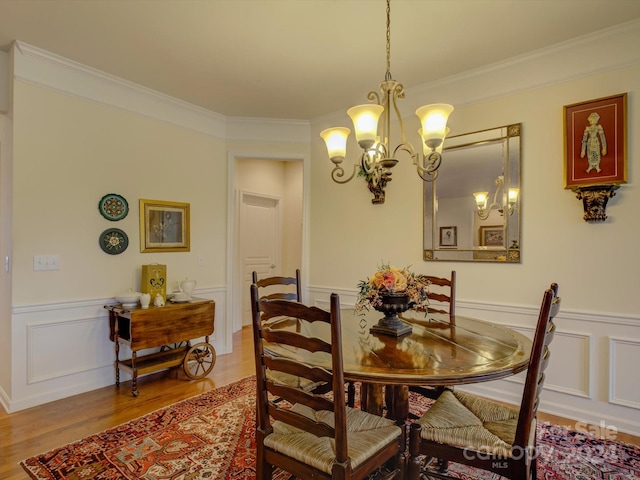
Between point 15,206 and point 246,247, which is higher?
point 15,206

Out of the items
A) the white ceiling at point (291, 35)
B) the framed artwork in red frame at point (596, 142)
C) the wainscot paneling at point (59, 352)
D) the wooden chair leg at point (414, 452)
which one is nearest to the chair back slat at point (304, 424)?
the wooden chair leg at point (414, 452)

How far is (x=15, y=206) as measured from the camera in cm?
258

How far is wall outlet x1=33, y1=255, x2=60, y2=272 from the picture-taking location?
2665mm

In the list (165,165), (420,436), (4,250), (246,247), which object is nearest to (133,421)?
(4,250)

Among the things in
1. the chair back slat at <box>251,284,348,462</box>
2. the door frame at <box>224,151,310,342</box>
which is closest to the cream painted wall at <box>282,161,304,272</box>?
the door frame at <box>224,151,310,342</box>

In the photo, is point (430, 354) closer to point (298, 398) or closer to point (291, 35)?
point (298, 398)

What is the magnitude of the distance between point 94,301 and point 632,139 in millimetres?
4180

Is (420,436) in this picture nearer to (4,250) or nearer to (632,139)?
(632,139)

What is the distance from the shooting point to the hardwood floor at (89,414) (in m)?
2.12

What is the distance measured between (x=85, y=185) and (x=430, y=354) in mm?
2958

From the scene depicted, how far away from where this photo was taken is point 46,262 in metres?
2.71

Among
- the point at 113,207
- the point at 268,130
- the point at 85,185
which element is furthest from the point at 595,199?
the point at 85,185

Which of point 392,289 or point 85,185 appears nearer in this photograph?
point 392,289

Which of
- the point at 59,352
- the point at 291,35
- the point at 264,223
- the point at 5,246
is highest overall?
the point at 291,35
